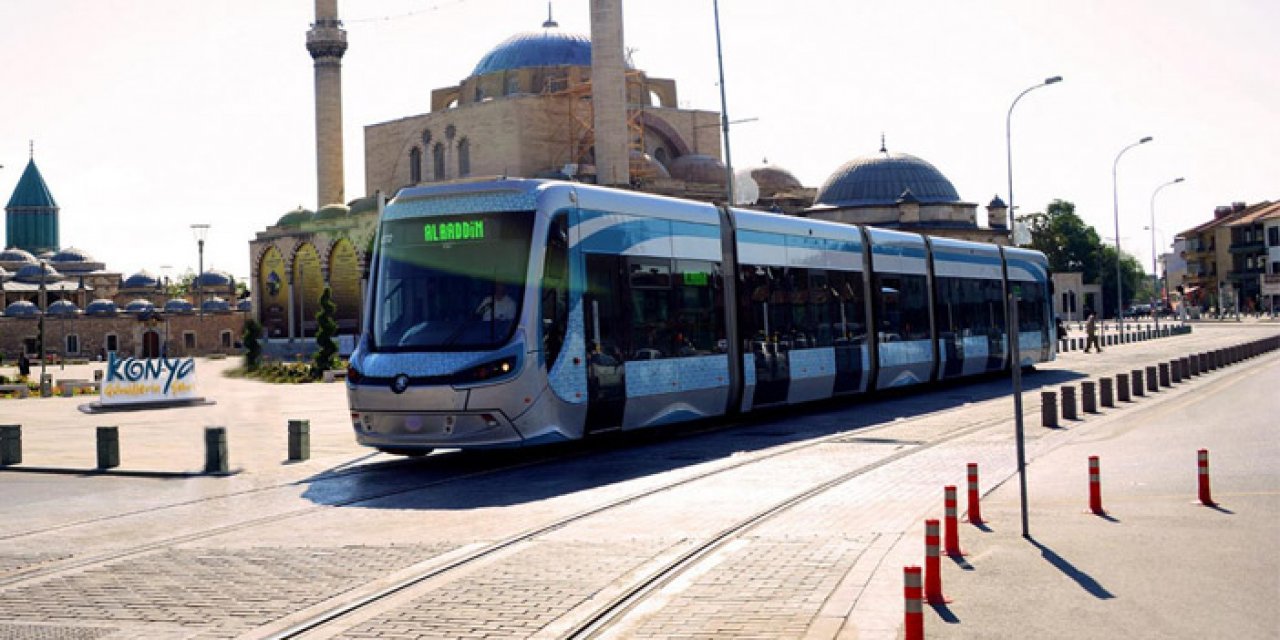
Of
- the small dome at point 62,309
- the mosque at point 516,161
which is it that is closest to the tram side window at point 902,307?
the mosque at point 516,161

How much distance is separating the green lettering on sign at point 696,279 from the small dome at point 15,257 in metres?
123

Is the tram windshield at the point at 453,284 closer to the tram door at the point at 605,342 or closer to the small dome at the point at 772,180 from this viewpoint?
the tram door at the point at 605,342

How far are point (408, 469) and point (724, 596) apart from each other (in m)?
8.87

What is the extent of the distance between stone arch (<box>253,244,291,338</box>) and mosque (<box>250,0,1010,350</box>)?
95mm

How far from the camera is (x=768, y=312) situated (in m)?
20.7

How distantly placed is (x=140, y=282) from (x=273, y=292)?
40130 mm

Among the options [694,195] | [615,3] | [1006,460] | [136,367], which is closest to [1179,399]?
[1006,460]

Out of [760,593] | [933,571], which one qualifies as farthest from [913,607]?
[760,593]

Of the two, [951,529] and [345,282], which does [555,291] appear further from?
[345,282]

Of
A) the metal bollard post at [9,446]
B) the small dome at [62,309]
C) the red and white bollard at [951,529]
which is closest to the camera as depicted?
the red and white bollard at [951,529]

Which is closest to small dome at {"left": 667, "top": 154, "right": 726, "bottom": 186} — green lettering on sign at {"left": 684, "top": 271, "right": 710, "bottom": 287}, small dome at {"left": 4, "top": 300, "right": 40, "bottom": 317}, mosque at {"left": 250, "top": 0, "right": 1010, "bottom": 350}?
mosque at {"left": 250, "top": 0, "right": 1010, "bottom": 350}

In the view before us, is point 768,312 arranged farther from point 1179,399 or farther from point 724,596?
point 724,596

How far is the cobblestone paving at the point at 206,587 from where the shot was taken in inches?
318

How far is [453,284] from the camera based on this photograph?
49.8 ft
